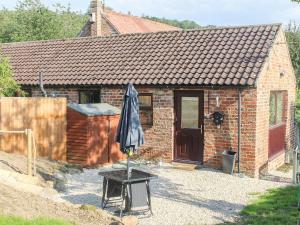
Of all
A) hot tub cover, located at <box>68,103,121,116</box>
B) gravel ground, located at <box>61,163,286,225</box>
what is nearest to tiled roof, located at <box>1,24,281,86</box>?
hot tub cover, located at <box>68,103,121,116</box>

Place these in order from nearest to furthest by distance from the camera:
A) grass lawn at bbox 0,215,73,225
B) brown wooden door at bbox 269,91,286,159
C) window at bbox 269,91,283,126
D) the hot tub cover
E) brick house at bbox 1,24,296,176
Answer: grass lawn at bbox 0,215,73,225, brick house at bbox 1,24,296,176, the hot tub cover, brown wooden door at bbox 269,91,286,159, window at bbox 269,91,283,126

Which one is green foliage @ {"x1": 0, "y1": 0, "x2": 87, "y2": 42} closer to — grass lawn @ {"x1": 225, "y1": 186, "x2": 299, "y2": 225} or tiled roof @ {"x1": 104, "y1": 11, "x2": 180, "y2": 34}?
tiled roof @ {"x1": 104, "y1": 11, "x2": 180, "y2": 34}

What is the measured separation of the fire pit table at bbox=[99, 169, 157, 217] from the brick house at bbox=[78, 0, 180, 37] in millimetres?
22788

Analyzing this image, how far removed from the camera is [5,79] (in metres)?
17.0

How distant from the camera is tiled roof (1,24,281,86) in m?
14.8

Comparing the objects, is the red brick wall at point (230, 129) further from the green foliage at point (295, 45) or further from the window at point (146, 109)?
the green foliage at point (295, 45)

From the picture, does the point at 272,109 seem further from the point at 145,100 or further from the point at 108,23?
the point at 108,23

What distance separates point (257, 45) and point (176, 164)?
513 cm

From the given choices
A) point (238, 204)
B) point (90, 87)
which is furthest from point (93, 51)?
point (238, 204)

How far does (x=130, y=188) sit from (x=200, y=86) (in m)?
6.16

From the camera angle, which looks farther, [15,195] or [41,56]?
[41,56]

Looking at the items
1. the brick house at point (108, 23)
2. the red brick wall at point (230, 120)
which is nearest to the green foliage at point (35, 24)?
the brick house at point (108, 23)

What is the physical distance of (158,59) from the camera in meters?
16.8

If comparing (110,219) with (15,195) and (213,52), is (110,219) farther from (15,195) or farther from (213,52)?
(213,52)
